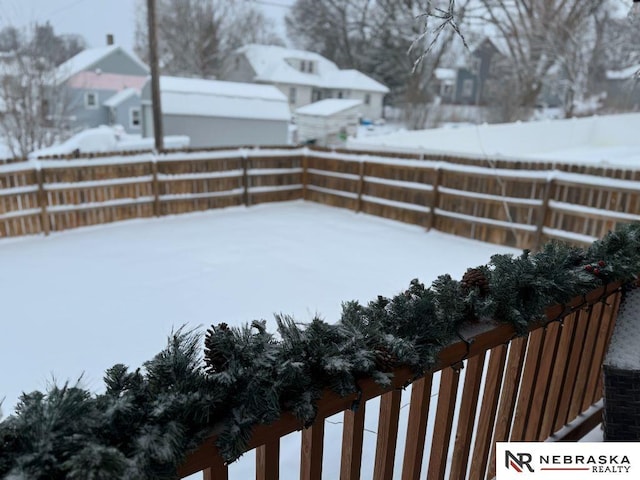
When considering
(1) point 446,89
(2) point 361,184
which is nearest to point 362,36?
(1) point 446,89

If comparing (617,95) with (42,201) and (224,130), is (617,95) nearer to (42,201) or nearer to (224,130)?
(224,130)

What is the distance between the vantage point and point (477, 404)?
1.91 meters

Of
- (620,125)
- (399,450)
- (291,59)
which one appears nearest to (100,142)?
(399,450)

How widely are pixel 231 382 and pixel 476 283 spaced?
3.23ft

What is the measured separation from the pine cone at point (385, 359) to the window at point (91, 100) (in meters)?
27.0

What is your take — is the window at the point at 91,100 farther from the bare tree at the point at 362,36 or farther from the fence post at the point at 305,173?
the fence post at the point at 305,173

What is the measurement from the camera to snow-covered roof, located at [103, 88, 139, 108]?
24.1 metres

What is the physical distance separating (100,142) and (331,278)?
1166 cm

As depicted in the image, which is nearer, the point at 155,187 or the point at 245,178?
the point at 155,187

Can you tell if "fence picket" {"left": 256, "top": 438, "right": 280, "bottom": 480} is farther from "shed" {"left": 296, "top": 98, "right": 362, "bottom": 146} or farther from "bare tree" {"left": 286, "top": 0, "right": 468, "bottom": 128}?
"bare tree" {"left": 286, "top": 0, "right": 468, "bottom": 128}

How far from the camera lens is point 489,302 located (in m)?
1.56

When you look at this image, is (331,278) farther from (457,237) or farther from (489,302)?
(489,302)

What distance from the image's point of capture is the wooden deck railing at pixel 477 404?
1.21 metres

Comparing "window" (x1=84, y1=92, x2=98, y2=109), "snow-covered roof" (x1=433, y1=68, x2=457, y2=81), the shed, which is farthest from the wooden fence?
"snow-covered roof" (x1=433, y1=68, x2=457, y2=81)
